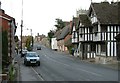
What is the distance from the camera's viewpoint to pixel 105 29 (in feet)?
169

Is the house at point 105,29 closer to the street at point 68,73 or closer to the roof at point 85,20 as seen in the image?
the roof at point 85,20

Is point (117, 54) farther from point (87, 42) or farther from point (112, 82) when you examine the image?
point (112, 82)

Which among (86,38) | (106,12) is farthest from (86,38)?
(106,12)

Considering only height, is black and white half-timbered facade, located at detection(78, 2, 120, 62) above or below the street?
above

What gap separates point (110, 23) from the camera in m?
50.8

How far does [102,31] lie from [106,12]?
384 cm

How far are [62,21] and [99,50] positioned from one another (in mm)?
99181

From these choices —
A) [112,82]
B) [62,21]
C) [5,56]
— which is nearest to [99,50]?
[5,56]

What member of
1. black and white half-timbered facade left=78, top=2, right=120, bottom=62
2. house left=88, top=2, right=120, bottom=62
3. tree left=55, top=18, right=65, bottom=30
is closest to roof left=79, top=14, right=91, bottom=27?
black and white half-timbered facade left=78, top=2, right=120, bottom=62

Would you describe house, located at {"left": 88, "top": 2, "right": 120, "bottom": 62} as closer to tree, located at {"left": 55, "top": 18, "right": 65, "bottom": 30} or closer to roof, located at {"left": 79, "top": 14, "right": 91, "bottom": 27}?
roof, located at {"left": 79, "top": 14, "right": 91, "bottom": 27}

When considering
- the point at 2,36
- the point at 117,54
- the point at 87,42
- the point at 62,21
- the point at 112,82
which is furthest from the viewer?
the point at 62,21

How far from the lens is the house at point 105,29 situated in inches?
1964

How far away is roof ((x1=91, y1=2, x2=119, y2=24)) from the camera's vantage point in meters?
51.5

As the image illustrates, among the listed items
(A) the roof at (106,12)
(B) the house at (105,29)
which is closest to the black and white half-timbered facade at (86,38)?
(B) the house at (105,29)
